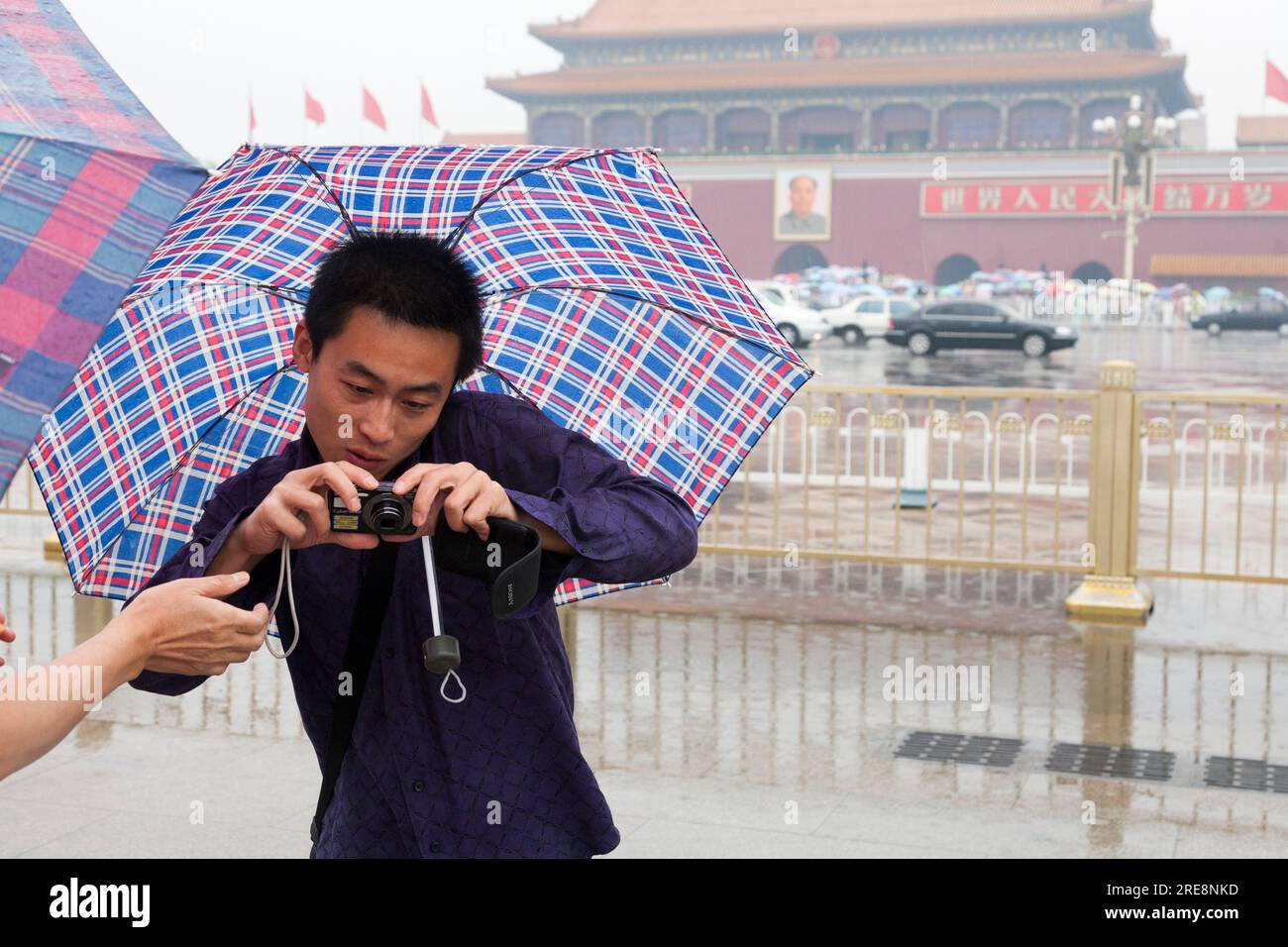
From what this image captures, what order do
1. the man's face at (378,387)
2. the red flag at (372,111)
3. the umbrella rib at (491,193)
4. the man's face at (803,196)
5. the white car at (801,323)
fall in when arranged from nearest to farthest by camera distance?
the man's face at (378,387) → the umbrella rib at (491,193) → the white car at (801,323) → the red flag at (372,111) → the man's face at (803,196)

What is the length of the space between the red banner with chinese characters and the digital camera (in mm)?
44708

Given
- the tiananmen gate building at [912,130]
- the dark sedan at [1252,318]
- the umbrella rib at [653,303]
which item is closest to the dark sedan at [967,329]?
the dark sedan at [1252,318]

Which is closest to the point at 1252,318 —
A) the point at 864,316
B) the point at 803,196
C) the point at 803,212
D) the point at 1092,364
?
the point at 864,316

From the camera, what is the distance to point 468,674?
77.5 inches

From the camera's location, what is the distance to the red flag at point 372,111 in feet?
138

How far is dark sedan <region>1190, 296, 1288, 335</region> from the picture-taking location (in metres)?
37.7

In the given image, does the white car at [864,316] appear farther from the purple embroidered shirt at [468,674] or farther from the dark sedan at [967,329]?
the purple embroidered shirt at [468,674]

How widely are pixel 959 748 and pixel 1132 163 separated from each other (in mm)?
36295

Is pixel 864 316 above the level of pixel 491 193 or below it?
above

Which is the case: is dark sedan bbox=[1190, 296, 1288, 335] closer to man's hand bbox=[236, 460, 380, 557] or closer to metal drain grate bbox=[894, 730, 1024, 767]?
metal drain grate bbox=[894, 730, 1024, 767]

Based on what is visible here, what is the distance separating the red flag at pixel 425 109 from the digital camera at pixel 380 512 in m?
45.6

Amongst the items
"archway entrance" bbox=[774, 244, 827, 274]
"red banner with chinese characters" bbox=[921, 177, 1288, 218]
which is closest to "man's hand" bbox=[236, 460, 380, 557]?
"red banner with chinese characters" bbox=[921, 177, 1288, 218]

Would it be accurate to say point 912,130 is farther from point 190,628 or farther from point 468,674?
point 190,628

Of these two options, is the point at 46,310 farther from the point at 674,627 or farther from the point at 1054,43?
the point at 1054,43
